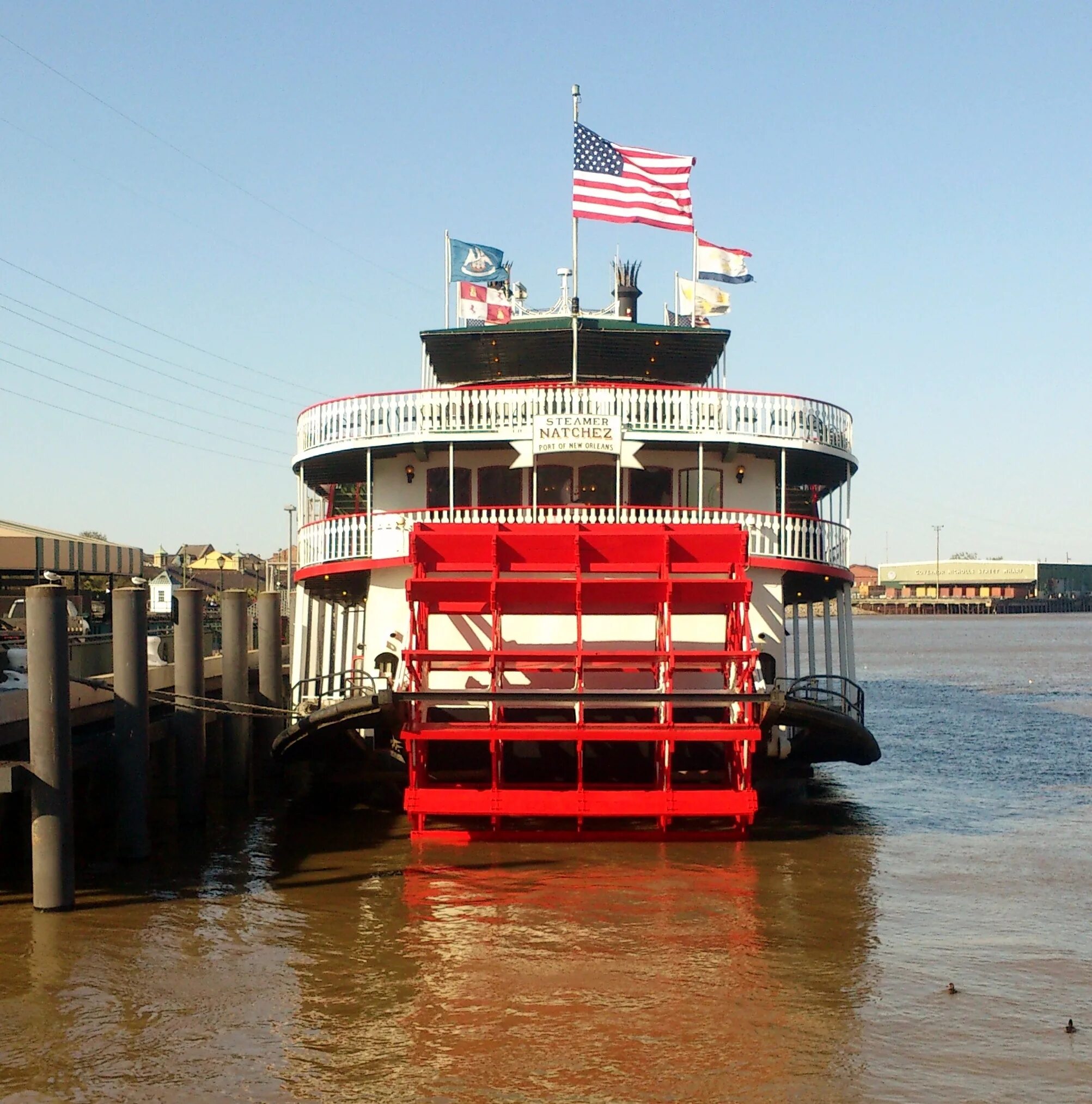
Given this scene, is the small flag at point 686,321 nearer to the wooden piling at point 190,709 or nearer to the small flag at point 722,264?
the small flag at point 722,264

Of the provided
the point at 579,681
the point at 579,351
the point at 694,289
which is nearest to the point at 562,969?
the point at 579,681

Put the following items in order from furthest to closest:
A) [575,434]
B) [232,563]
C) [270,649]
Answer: [232,563] → [270,649] → [575,434]

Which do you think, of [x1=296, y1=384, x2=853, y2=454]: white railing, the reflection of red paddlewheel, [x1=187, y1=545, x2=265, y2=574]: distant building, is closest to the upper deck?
[x1=296, y1=384, x2=853, y2=454]: white railing

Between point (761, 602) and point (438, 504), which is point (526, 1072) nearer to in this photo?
point (761, 602)

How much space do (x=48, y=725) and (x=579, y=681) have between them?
517 cm

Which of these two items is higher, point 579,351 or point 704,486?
point 579,351

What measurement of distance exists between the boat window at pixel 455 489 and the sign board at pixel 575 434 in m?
1.49

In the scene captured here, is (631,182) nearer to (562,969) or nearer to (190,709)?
(190,709)

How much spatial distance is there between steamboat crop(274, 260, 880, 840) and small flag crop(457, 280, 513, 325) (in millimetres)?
4816

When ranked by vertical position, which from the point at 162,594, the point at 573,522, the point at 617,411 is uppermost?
the point at 617,411

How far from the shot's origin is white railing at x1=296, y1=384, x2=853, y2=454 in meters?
16.0

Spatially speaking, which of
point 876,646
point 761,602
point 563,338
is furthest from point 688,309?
point 876,646

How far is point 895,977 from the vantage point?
33.1 feet

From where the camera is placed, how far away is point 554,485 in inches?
668
